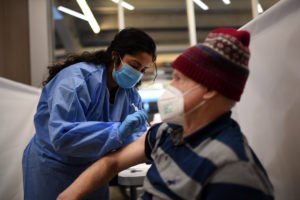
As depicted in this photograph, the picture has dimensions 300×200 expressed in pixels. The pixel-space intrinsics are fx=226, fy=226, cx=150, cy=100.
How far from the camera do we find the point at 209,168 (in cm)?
59

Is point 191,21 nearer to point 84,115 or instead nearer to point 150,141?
point 84,115

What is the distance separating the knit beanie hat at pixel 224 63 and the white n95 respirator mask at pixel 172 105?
6cm

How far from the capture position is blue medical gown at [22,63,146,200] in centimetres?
96

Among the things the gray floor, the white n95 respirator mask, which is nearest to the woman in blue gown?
the white n95 respirator mask

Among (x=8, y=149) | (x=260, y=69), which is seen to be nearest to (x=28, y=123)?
(x=8, y=149)

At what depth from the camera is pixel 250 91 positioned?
1062 millimetres

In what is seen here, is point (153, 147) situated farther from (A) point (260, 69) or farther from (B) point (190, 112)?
(A) point (260, 69)

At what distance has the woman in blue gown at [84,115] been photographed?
962mm

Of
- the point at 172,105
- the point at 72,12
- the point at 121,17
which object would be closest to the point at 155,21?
the point at 121,17

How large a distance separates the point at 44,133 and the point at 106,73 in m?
0.46

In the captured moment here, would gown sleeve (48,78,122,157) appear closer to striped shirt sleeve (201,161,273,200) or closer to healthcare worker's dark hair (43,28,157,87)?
healthcare worker's dark hair (43,28,157,87)

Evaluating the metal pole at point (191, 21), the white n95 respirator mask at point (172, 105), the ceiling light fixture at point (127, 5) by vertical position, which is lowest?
the white n95 respirator mask at point (172, 105)

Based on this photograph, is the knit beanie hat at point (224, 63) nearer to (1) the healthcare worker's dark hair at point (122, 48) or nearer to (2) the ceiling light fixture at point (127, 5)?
(1) the healthcare worker's dark hair at point (122, 48)

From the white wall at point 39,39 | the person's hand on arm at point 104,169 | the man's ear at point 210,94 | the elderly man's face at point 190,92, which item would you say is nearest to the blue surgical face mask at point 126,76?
the person's hand on arm at point 104,169
